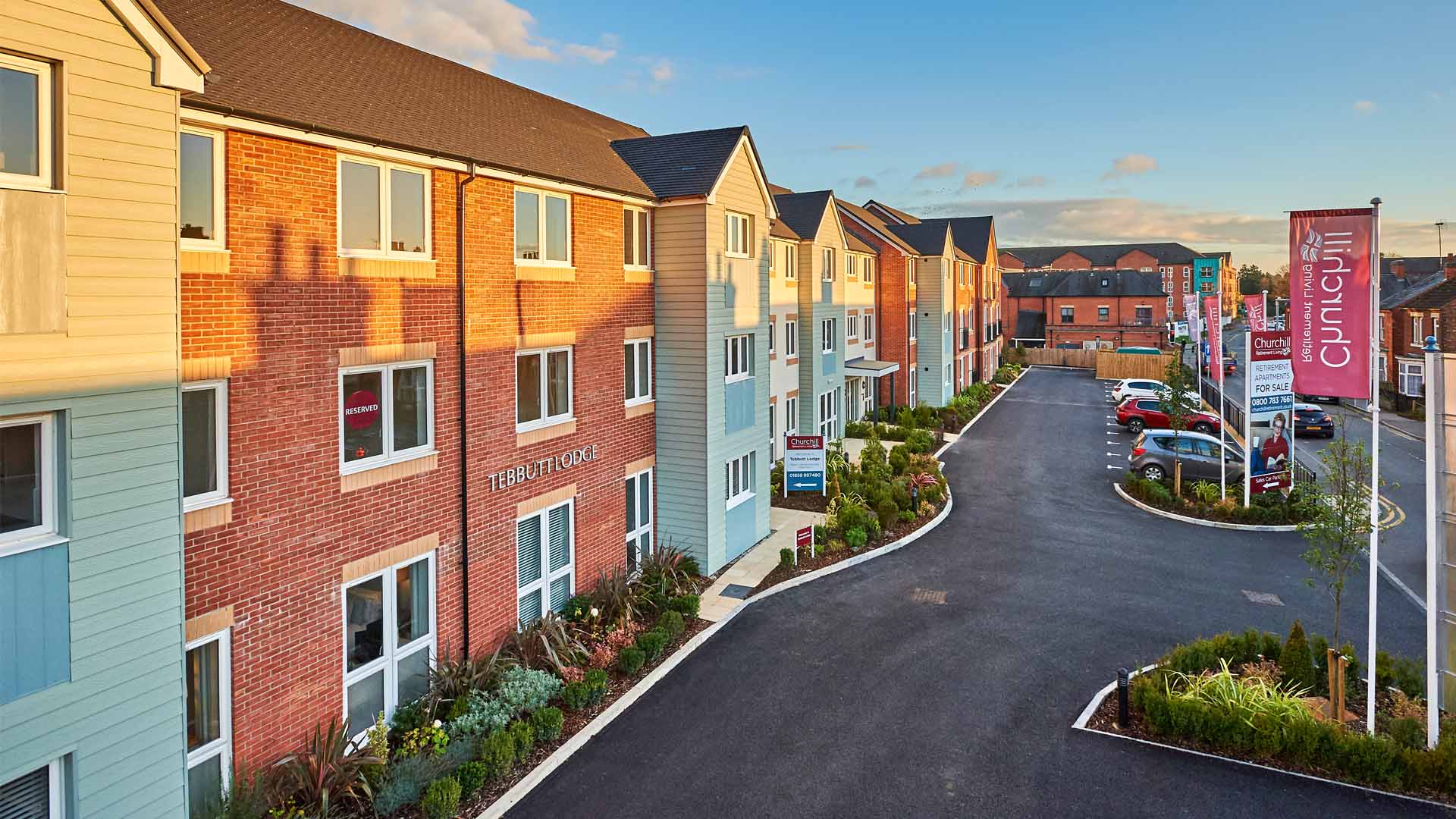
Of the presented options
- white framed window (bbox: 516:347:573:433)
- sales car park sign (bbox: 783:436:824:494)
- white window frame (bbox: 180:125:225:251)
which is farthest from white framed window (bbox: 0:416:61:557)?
sales car park sign (bbox: 783:436:824:494)

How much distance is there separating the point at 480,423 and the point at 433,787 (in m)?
5.36

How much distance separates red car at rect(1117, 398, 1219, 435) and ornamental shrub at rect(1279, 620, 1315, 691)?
87.1ft

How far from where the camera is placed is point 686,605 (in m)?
15.2

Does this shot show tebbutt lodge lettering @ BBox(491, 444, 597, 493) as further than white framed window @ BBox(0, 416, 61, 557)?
Yes

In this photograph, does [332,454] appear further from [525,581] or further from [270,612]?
[525,581]

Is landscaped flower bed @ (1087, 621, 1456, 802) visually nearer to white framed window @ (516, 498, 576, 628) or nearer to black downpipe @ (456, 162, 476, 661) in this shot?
white framed window @ (516, 498, 576, 628)

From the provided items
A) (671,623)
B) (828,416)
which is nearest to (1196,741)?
(671,623)

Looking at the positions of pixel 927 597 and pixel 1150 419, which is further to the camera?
pixel 1150 419

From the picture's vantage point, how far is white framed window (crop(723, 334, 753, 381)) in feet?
60.7

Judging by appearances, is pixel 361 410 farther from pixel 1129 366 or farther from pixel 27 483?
pixel 1129 366

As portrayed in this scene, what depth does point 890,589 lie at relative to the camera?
17328 mm

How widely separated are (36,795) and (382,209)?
24.4ft

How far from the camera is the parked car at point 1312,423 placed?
37219mm

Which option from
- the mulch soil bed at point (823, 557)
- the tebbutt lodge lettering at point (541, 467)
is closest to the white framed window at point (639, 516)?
the tebbutt lodge lettering at point (541, 467)
